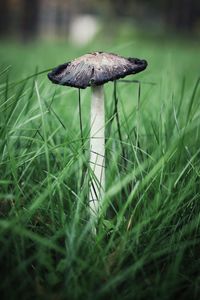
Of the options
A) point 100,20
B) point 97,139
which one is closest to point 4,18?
point 100,20

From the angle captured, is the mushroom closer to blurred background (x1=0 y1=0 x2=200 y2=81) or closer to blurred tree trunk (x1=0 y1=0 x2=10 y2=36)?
blurred background (x1=0 y1=0 x2=200 y2=81)

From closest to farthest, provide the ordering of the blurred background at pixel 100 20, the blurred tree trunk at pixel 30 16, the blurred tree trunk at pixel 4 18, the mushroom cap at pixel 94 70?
1. the mushroom cap at pixel 94 70
2. the blurred tree trunk at pixel 4 18
3. the blurred background at pixel 100 20
4. the blurred tree trunk at pixel 30 16

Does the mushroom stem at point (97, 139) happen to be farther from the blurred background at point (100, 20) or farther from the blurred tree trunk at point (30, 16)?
the blurred tree trunk at point (30, 16)

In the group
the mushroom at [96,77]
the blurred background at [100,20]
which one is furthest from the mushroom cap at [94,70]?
the blurred background at [100,20]

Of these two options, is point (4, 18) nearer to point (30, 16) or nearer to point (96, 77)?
point (30, 16)

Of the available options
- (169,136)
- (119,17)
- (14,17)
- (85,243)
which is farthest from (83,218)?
(119,17)

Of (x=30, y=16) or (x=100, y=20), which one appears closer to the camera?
(x=30, y=16)
